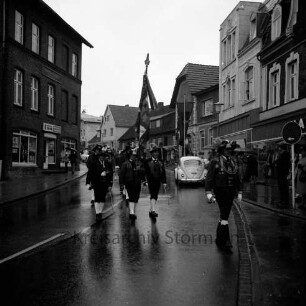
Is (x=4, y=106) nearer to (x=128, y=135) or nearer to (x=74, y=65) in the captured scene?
(x=74, y=65)

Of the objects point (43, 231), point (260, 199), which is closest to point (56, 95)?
point (260, 199)

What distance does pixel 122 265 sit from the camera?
5742 mm

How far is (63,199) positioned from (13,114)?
10565 mm

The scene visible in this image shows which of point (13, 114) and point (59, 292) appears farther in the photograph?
point (13, 114)

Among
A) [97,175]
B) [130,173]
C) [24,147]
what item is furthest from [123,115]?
[97,175]

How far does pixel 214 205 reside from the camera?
12.8 meters

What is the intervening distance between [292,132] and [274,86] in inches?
453

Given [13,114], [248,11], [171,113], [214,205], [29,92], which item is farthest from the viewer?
[171,113]

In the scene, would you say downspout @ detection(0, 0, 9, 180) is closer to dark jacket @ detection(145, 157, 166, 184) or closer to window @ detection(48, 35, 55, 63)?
window @ detection(48, 35, 55, 63)

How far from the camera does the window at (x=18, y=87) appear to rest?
23844mm

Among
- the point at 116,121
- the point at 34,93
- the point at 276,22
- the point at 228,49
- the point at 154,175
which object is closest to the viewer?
the point at 154,175

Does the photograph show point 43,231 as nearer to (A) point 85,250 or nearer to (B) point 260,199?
(A) point 85,250

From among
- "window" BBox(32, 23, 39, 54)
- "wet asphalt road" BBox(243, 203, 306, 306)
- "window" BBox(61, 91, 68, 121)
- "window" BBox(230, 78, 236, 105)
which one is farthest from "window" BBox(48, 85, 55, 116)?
"wet asphalt road" BBox(243, 203, 306, 306)

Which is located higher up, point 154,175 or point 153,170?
point 153,170
